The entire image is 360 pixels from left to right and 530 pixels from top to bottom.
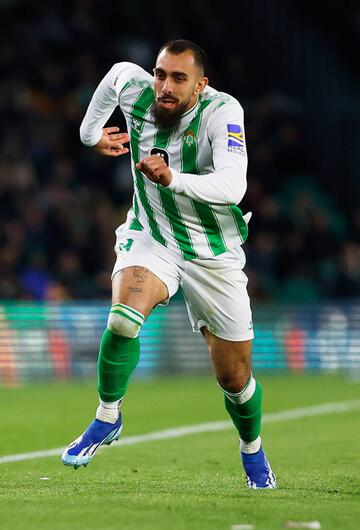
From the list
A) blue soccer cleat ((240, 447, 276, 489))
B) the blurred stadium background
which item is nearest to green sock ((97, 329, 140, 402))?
blue soccer cleat ((240, 447, 276, 489))

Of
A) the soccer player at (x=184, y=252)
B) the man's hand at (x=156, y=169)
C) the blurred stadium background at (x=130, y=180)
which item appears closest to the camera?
the man's hand at (x=156, y=169)

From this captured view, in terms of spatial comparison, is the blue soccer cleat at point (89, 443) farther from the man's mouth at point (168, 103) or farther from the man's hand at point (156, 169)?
the man's mouth at point (168, 103)

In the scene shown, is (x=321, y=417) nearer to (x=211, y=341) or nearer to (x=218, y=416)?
(x=218, y=416)

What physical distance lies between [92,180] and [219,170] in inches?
494

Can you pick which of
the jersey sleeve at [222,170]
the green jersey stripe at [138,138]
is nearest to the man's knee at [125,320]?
the green jersey stripe at [138,138]

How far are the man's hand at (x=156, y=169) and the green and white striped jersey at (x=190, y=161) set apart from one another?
0.29m

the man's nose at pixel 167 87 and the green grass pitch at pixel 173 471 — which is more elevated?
the man's nose at pixel 167 87

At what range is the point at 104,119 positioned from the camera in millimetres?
7918

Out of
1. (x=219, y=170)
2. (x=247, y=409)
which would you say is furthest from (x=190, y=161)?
(x=247, y=409)

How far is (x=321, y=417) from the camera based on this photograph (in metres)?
12.5

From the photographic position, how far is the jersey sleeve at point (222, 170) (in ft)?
22.3

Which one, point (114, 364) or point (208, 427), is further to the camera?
point (208, 427)

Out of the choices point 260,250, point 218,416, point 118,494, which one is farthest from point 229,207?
point 260,250

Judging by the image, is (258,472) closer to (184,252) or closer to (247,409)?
(247,409)
